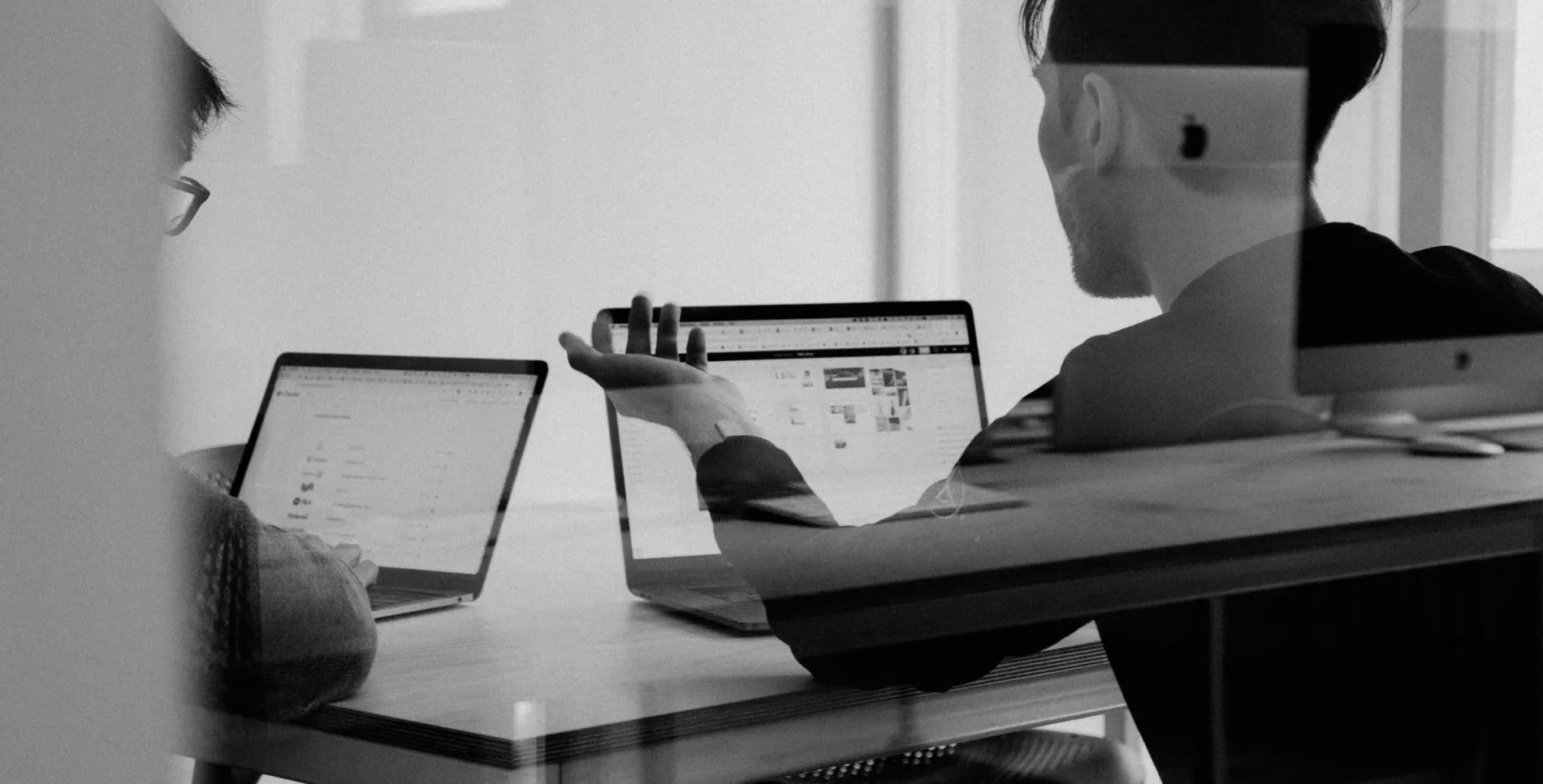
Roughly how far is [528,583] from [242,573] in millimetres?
159

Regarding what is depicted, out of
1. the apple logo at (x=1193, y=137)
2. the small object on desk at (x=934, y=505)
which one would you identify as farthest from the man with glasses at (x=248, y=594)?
the apple logo at (x=1193, y=137)

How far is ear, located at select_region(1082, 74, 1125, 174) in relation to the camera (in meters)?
0.86

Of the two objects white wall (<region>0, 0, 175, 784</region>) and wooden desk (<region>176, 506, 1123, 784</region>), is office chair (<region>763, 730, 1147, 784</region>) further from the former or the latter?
white wall (<region>0, 0, 175, 784</region>)

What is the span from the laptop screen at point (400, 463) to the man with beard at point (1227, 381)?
14cm

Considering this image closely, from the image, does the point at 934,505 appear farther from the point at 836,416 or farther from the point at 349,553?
the point at 349,553

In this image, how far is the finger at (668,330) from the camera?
0.74 meters

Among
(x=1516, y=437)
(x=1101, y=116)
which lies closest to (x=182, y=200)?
(x=1101, y=116)

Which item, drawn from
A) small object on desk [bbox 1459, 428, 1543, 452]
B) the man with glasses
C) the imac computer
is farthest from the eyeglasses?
small object on desk [bbox 1459, 428, 1543, 452]

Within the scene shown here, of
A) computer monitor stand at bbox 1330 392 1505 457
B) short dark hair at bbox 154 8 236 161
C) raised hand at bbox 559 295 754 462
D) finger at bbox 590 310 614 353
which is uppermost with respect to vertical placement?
short dark hair at bbox 154 8 236 161

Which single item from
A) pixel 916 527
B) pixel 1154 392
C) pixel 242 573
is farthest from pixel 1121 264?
Answer: pixel 242 573

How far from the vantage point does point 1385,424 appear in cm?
96

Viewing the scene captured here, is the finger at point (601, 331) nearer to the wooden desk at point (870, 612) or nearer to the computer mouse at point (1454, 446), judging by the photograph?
the wooden desk at point (870, 612)

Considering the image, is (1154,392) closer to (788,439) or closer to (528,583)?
(788,439)

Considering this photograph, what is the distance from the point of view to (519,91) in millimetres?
668
